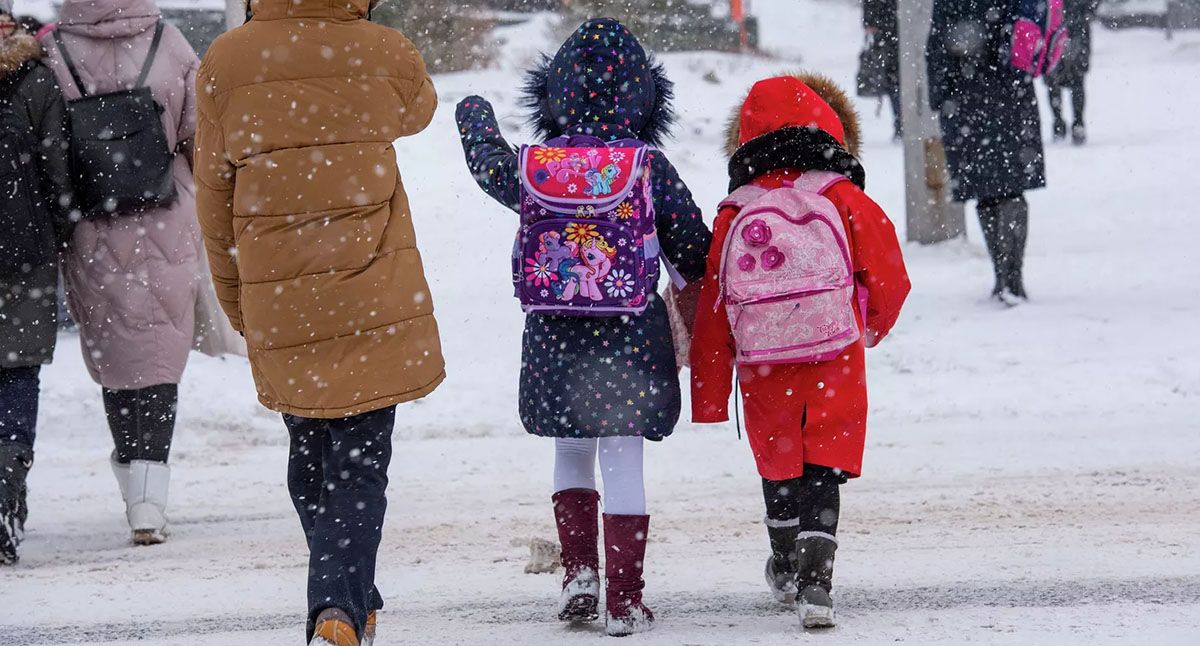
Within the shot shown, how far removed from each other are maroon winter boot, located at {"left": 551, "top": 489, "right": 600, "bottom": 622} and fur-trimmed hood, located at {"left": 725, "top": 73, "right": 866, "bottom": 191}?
100 centimetres

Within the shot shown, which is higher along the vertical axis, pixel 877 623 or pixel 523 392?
pixel 523 392

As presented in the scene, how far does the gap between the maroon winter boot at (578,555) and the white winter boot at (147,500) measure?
1959mm

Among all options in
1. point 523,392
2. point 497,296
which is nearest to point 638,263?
point 523,392

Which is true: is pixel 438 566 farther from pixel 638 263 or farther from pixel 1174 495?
pixel 1174 495

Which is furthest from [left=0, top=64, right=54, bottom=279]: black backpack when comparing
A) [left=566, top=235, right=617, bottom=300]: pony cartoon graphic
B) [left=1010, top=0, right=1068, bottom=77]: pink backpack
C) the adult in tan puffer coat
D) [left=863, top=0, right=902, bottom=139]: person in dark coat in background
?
[left=863, top=0, right=902, bottom=139]: person in dark coat in background

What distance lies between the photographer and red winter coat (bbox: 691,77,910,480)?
3.86 meters

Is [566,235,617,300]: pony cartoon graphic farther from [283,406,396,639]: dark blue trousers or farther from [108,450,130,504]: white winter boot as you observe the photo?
[108,450,130,504]: white winter boot

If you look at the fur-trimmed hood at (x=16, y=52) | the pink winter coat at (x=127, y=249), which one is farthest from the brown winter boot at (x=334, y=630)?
the fur-trimmed hood at (x=16, y=52)

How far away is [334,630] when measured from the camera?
10.8ft

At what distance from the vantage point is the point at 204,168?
345 centimetres

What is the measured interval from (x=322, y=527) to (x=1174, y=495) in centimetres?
324

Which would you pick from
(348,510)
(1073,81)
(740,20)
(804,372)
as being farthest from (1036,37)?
(740,20)

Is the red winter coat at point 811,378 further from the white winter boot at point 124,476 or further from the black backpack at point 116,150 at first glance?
the white winter boot at point 124,476

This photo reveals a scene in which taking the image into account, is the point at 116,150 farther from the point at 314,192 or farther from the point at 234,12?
the point at 234,12
